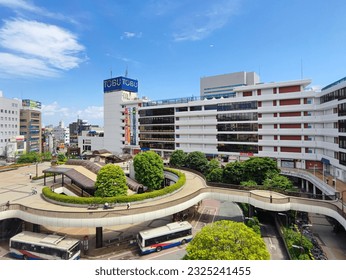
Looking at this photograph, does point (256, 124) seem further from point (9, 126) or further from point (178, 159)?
point (9, 126)

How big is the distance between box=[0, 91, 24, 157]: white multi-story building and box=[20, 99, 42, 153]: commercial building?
150 inches

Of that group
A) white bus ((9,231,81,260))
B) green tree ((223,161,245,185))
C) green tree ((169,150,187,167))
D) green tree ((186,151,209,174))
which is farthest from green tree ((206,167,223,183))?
white bus ((9,231,81,260))

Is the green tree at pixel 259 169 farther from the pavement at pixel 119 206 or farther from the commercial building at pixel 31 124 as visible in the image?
the commercial building at pixel 31 124

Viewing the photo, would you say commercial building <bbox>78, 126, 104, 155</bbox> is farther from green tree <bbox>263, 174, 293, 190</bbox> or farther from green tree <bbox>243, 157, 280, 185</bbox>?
green tree <bbox>263, 174, 293, 190</bbox>

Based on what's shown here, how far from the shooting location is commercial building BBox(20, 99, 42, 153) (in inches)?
3194

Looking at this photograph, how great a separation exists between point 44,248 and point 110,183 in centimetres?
741

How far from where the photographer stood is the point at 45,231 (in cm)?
2233

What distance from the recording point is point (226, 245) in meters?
11.7

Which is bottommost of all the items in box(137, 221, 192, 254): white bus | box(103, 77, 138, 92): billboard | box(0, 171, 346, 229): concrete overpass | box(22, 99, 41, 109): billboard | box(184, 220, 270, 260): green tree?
box(137, 221, 192, 254): white bus

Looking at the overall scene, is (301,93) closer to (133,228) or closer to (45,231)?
(133,228)

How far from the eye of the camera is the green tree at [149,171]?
29391 millimetres

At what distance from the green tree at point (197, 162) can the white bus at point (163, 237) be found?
21.2 meters

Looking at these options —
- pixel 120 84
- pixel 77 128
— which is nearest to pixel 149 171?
pixel 120 84
